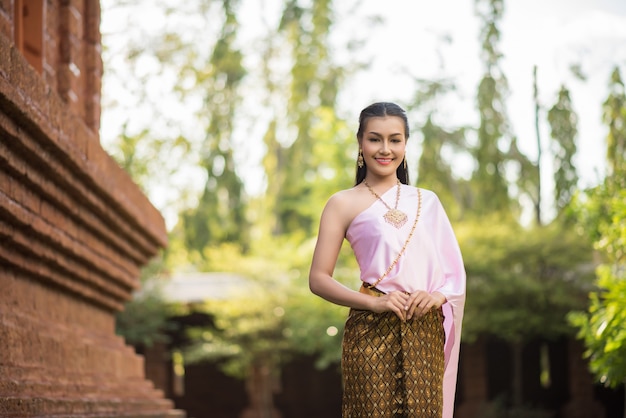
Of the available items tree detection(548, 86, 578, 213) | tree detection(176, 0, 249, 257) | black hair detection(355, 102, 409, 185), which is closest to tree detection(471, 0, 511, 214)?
tree detection(548, 86, 578, 213)

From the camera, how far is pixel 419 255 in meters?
3.49

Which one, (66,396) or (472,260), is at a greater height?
(472,260)

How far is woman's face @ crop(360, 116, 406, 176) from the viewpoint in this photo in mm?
3604

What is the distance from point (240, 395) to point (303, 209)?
7403 millimetres

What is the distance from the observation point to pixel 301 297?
69.3ft

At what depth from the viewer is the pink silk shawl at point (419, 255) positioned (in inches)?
137

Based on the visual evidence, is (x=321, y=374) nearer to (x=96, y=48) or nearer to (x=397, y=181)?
(x=96, y=48)

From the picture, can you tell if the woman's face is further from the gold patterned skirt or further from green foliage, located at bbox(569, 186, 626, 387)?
green foliage, located at bbox(569, 186, 626, 387)

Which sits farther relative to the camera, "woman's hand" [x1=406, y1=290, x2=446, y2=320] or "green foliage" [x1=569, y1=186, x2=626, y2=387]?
"green foliage" [x1=569, y1=186, x2=626, y2=387]

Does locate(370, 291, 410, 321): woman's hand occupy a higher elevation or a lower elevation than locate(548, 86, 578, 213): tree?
lower

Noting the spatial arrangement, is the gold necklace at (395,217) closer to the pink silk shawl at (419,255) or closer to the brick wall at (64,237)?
the pink silk shawl at (419,255)

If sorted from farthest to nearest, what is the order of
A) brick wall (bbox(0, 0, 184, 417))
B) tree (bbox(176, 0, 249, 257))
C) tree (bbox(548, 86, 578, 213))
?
tree (bbox(176, 0, 249, 257)) → tree (bbox(548, 86, 578, 213)) → brick wall (bbox(0, 0, 184, 417))

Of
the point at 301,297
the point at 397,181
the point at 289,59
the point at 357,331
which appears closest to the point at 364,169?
the point at 397,181

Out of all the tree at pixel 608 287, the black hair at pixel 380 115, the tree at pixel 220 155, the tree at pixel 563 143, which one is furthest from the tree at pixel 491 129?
the black hair at pixel 380 115
